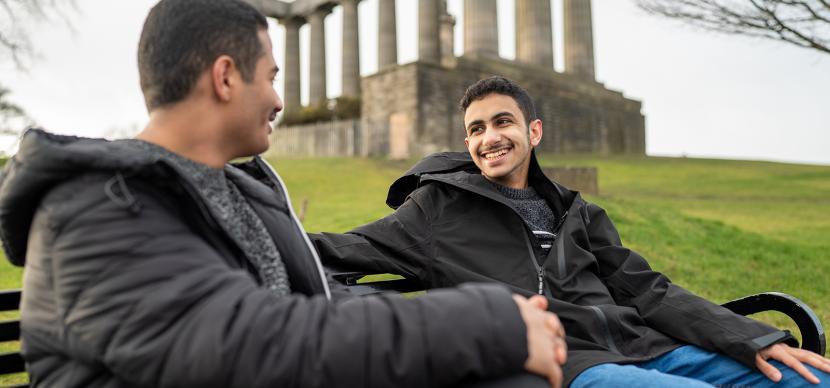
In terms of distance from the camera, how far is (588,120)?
1391 inches

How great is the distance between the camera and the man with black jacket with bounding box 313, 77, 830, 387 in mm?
2352

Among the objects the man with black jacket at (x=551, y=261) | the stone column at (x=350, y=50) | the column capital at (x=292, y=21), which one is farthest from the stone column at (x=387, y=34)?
the man with black jacket at (x=551, y=261)

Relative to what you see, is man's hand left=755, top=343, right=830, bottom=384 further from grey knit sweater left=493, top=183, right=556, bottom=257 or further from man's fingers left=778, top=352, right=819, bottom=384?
grey knit sweater left=493, top=183, right=556, bottom=257

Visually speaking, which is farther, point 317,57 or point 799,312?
point 317,57

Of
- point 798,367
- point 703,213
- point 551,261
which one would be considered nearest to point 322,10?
point 703,213

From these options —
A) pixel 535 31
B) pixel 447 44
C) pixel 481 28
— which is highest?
pixel 535 31

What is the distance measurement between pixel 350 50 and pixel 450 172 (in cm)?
3499

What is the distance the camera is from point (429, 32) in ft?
94.9

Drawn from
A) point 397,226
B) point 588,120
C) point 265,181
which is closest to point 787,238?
point 397,226

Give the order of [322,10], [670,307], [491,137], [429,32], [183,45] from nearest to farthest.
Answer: [183,45] → [670,307] → [491,137] → [429,32] → [322,10]

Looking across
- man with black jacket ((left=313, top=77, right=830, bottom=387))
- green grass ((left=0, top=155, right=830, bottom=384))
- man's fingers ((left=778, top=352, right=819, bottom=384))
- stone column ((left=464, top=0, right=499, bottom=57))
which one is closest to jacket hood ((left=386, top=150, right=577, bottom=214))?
man with black jacket ((left=313, top=77, right=830, bottom=387))

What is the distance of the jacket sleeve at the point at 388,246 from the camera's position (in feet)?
8.43

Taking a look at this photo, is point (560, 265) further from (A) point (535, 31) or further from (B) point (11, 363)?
(A) point (535, 31)

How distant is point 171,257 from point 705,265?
716 cm
